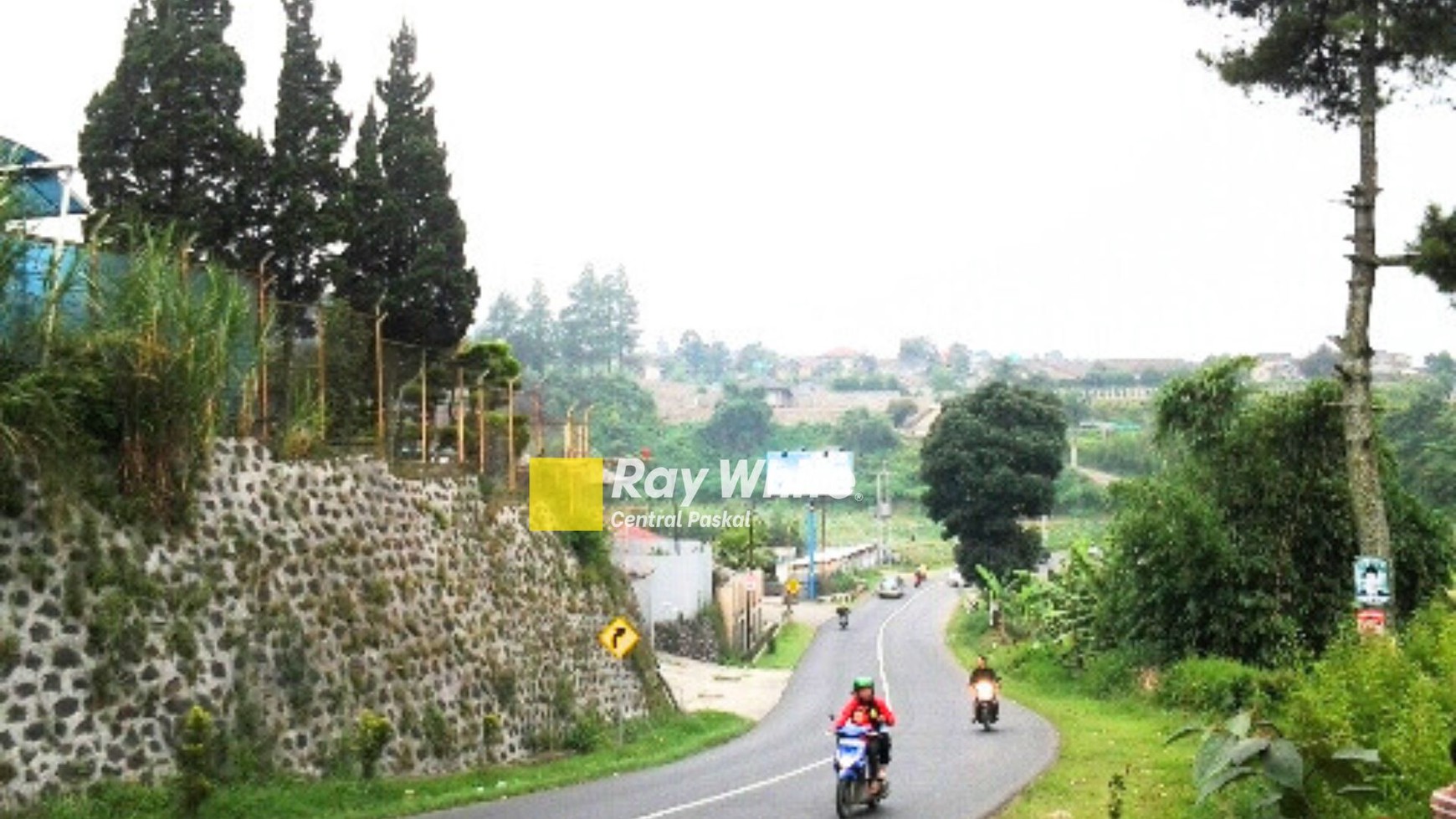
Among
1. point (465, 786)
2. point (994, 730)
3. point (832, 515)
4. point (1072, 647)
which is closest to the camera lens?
point (465, 786)

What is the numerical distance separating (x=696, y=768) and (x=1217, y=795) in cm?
917

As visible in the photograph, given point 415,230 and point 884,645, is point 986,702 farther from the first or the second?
point 884,645

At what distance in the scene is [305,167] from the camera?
2900 cm

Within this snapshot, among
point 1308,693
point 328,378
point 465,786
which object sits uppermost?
point 328,378

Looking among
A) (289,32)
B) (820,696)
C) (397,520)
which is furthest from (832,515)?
(397,520)

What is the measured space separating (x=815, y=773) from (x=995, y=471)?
42.7m

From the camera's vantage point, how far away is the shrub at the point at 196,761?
13672mm

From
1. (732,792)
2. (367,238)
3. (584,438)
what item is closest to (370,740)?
(732,792)

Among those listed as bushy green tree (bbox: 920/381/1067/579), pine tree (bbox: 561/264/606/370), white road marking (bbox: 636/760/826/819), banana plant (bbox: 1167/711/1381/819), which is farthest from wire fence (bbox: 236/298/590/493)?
pine tree (bbox: 561/264/606/370)

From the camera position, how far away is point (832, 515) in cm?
13138

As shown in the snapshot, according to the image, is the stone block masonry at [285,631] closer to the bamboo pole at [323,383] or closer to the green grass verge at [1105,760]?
the bamboo pole at [323,383]

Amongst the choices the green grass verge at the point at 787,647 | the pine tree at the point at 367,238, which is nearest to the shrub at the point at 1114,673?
the pine tree at the point at 367,238

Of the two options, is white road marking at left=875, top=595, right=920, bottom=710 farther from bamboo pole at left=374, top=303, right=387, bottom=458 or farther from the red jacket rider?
the red jacket rider

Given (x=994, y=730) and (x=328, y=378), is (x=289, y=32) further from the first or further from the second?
(x=994, y=730)
